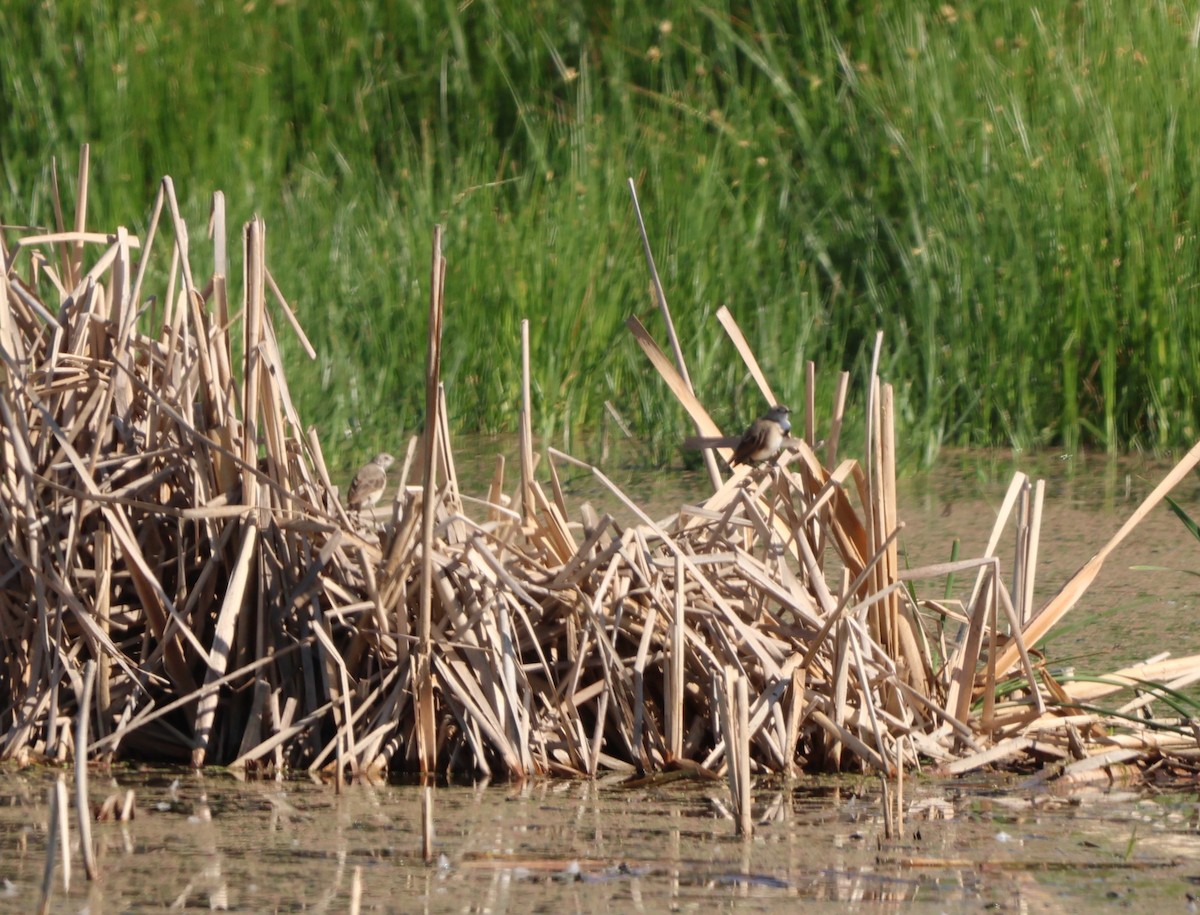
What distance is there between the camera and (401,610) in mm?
3273

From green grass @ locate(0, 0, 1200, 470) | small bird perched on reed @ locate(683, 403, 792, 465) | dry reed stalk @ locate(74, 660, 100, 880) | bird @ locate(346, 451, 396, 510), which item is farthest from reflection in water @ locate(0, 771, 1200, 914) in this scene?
green grass @ locate(0, 0, 1200, 470)

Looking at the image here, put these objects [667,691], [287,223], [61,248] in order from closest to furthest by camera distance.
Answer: [667,691], [61,248], [287,223]

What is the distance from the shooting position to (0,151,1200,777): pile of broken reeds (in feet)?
10.8

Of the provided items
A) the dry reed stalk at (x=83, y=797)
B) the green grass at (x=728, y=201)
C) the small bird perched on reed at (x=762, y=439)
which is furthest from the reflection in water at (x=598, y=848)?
the green grass at (x=728, y=201)

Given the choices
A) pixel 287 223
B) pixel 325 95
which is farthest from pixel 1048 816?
pixel 325 95

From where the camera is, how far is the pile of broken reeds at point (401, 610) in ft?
10.8

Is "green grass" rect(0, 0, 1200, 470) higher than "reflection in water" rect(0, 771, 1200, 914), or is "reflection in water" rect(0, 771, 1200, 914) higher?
"green grass" rect(0, 0, 1200, 470)

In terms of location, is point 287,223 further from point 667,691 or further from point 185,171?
point 667,691

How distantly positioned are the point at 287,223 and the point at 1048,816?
487 cm

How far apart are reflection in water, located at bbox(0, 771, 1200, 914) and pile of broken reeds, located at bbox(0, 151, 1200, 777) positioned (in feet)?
0.43

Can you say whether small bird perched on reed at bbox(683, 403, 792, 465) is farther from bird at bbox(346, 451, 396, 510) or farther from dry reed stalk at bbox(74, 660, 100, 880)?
dry reed stalk at bbox(74, 660, 100, 880)

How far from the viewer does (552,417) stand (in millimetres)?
6504

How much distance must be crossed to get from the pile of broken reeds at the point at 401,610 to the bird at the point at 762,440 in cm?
28

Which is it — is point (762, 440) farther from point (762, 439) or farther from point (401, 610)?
point (401, 610)
